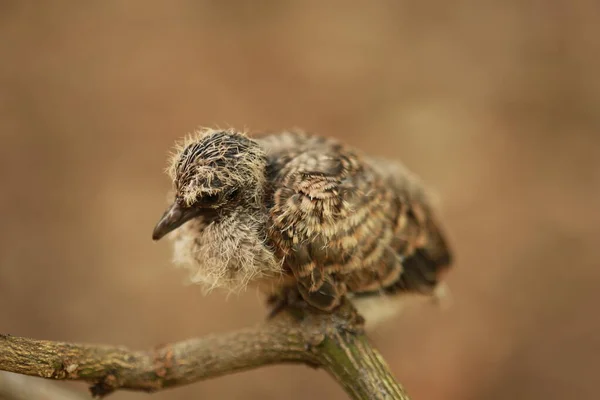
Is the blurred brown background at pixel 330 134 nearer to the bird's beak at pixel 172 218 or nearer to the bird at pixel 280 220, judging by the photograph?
the bird at pixel 280 220

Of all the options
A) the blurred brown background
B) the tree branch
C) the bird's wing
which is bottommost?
the bird's wing

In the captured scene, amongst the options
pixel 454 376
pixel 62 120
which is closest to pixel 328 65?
pixel 62 120

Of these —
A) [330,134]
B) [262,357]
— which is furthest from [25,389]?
[330,134]

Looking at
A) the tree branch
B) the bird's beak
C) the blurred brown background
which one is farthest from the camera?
the blurred brown background

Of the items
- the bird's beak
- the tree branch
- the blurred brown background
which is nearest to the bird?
the bird's beak

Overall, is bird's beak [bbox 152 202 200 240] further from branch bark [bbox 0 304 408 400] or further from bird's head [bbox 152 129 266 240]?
branch bark [bbox 0 304 408 400]

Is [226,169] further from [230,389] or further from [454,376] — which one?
[454,376]

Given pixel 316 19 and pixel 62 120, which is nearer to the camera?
pixel 62 120

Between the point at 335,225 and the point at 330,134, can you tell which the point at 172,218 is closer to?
the point at 335,225
